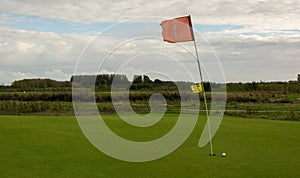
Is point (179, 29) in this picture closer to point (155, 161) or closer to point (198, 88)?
point (198, 88)

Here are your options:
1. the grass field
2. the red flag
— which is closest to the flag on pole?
the red flag

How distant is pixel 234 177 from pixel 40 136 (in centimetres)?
811

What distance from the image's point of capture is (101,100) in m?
40.1

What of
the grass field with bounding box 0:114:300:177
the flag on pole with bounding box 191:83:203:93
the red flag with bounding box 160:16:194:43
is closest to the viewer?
the grass field with bounding box 0:114:300:177

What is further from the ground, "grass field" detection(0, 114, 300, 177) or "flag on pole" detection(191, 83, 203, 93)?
"flag on pole" detection(191, 83, 203, 93)

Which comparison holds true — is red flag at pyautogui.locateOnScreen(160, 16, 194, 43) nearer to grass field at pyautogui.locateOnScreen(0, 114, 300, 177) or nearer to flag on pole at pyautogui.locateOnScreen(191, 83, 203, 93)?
flag on pole at pyautogui.locateOnScreen(191, 83, 203, 93)

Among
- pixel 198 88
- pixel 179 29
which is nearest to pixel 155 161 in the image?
pixel 198 88

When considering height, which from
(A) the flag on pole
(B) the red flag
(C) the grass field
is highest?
(B) the red flag

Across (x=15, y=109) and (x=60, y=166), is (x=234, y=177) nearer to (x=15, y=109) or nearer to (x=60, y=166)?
(x=60, y=166)

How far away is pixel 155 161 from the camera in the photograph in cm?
994

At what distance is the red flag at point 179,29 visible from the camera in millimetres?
10812

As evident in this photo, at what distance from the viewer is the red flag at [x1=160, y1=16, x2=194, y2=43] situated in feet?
35.5

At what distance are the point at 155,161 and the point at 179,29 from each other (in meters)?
3.48

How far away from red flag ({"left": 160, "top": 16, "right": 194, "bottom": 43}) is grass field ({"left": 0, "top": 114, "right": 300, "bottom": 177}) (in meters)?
3.03
